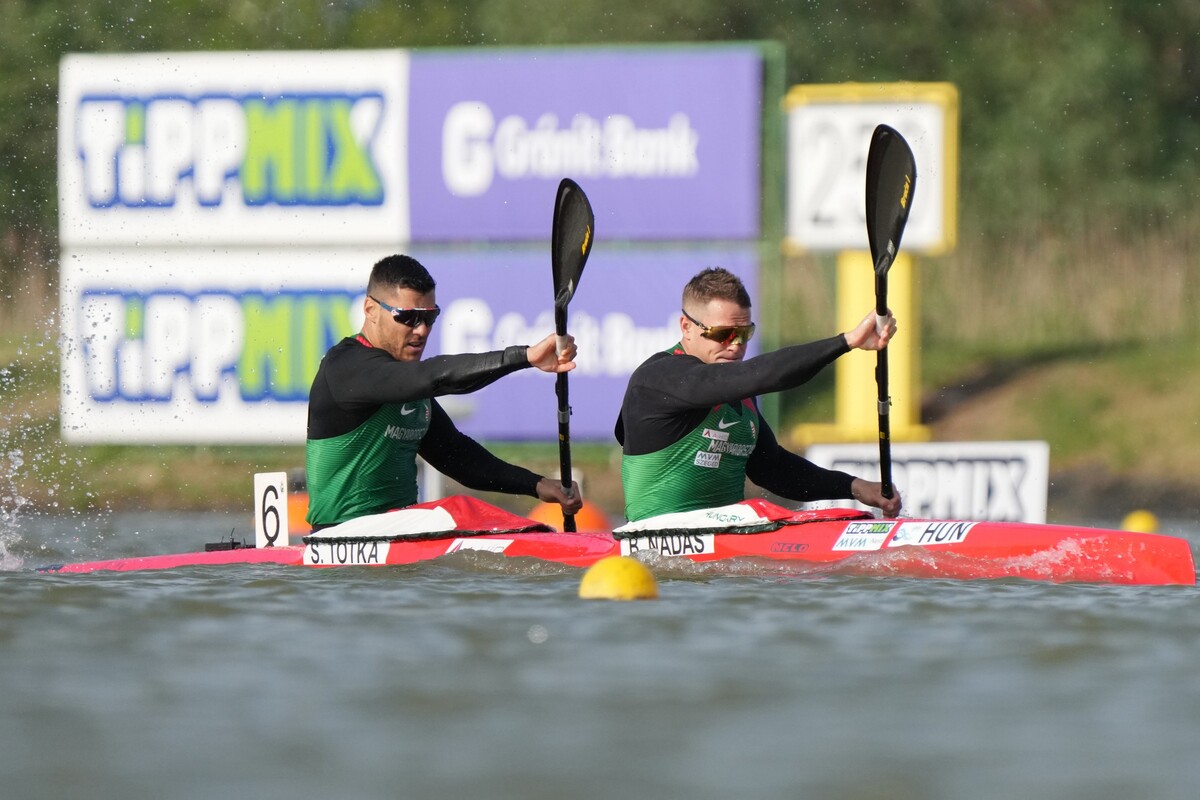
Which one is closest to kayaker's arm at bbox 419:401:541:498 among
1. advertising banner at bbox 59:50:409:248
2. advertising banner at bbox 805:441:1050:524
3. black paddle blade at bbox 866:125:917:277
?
black paddle blade at bbox 866:125:917:277

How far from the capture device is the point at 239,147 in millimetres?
17484

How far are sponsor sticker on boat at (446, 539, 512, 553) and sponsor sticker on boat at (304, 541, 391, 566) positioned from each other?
11.6 inches

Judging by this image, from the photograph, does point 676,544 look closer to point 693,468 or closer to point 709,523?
point 709,523

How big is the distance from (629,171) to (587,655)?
10.9 meters

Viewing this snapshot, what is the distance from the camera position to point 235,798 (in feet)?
14.7

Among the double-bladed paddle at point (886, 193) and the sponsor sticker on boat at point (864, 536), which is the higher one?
the double-bladed paddle at point (886, 193)

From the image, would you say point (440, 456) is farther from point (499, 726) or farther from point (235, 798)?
point (235, 798)

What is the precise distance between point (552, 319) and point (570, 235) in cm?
655

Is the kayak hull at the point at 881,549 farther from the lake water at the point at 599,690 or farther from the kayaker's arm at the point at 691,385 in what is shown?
the kayaker's arm at the point at 691,385

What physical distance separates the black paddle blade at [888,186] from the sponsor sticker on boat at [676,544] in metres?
1.83

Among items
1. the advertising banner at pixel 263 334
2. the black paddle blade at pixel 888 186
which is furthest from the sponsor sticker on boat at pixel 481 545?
the advertising banner at pixel 263 334

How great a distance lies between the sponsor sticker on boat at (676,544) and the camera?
8.84 meters

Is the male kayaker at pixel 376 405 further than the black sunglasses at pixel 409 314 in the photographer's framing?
No

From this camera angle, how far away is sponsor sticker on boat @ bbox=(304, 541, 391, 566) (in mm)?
9102
